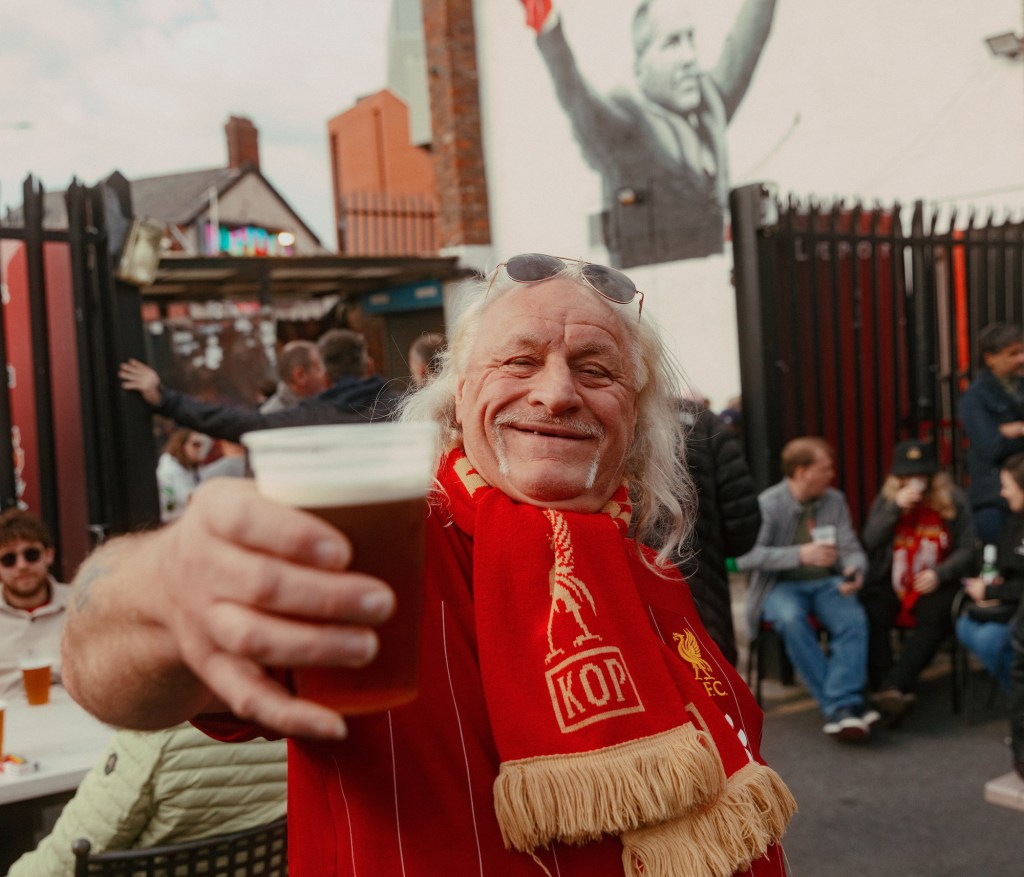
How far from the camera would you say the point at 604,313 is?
1733 millimetres

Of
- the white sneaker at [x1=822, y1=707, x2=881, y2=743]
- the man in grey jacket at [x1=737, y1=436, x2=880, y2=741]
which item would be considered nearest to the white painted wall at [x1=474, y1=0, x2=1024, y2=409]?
the man in grey jacket at [x1=737, y1=436, x2=880, y2=741]

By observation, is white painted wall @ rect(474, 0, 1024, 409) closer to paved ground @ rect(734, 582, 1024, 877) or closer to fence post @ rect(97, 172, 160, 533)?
paved ground @ rect(734, 582, 1024, 877)

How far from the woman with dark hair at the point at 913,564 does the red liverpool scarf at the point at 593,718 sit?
15.7 feet

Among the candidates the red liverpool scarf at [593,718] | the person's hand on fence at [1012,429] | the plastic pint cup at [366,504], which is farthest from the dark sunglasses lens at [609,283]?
the person's hand on fence at [1012,429]

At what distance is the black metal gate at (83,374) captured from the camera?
17.4ft

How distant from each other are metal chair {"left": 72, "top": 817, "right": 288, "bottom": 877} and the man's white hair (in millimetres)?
1047

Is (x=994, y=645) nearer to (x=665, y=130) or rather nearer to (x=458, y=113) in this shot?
(x=665, y=130)

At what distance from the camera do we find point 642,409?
1897 mm

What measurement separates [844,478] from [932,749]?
6.46ft

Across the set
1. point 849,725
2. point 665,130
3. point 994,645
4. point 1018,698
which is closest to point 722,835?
point 1018,698

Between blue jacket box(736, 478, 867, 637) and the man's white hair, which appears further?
blue jacket box(736, 478, 867, 637)

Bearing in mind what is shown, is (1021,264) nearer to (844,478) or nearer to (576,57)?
(844,478)

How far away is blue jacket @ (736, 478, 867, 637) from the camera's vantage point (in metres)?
5.84

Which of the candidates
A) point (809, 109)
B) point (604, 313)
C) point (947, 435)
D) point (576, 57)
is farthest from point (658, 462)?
point (576, 57)
